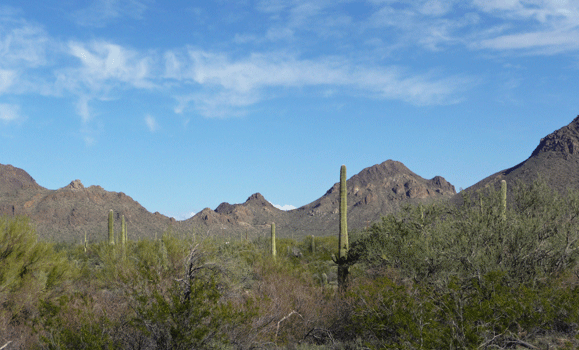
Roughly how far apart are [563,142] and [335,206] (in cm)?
4999

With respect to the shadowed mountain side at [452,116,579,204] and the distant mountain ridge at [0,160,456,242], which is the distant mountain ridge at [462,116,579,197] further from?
the distant mountain ridge at [0,160,456,242]

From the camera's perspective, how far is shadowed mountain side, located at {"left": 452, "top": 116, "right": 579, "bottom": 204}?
53344mm

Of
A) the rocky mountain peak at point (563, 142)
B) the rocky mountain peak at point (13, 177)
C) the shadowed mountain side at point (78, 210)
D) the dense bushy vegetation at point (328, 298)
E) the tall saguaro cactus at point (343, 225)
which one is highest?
the rocky mountain peak at point (13, 177)

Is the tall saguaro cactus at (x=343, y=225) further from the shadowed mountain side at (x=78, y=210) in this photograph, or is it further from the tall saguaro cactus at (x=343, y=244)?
the shadowed mountain side at (x=78, y=210)

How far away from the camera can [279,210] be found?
114m

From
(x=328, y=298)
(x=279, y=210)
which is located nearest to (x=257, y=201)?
(x=279, y=210)

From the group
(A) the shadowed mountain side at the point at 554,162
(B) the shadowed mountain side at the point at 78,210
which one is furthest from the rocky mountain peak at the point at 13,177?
(A) the shadowed mountain side at the point at 554,162

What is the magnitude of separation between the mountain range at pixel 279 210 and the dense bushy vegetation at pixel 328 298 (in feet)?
130

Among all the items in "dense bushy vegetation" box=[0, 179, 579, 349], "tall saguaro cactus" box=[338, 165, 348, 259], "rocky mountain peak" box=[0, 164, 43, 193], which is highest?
"rocky mountain peak" box=[0, 164, 43, 193]

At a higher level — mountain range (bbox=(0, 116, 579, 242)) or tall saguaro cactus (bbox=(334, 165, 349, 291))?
mountain range (bbox=(0, 116, 579, 242))

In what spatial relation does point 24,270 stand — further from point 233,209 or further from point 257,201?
point 257,201

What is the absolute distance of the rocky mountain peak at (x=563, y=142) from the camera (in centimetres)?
6072

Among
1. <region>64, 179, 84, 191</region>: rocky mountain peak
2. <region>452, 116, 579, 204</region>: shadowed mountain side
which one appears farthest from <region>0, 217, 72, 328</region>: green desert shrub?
<region>64, 179, 84, 191</region>: rocky mountain peak

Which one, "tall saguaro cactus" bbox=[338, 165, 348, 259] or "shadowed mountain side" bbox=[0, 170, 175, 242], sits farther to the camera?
"shadowed mountain side" bbox=[0, 170, 175, 242]
